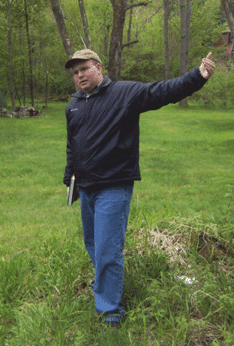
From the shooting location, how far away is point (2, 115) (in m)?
24.2

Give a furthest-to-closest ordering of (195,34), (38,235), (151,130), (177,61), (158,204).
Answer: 1. (177,61)
2. (195,34)
3. (151,130)
4. (158,204)
5. (38,235)

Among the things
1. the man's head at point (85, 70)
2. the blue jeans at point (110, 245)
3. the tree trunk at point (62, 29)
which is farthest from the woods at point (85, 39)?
the blue jeans at point (110, 245)

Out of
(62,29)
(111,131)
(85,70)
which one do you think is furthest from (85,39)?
(111,131)

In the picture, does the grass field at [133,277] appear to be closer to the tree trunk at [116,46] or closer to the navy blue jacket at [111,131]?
the navy blue jacket at [111,131]

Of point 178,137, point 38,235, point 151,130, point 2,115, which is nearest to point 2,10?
point 2,115

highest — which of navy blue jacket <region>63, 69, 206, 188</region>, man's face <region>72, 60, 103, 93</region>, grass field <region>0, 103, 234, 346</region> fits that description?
man's face <region>72, 60, 103, 93</region>

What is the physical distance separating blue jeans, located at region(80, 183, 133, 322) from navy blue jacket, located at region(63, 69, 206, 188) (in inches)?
5.0

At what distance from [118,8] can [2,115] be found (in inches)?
616

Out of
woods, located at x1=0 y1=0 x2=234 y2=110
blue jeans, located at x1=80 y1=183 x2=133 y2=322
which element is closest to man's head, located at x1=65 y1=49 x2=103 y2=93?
blue jeans, located at x1=80 y1=183 x2=133 y2=322

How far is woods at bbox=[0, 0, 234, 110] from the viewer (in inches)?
435

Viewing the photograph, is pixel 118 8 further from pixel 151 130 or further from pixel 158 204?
pixel 151 130

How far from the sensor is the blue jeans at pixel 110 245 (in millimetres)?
2883

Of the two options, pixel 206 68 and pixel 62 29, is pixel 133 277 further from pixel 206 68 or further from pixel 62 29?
pixel 62 29

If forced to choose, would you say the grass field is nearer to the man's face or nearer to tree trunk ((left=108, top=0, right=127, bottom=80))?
the man's face
